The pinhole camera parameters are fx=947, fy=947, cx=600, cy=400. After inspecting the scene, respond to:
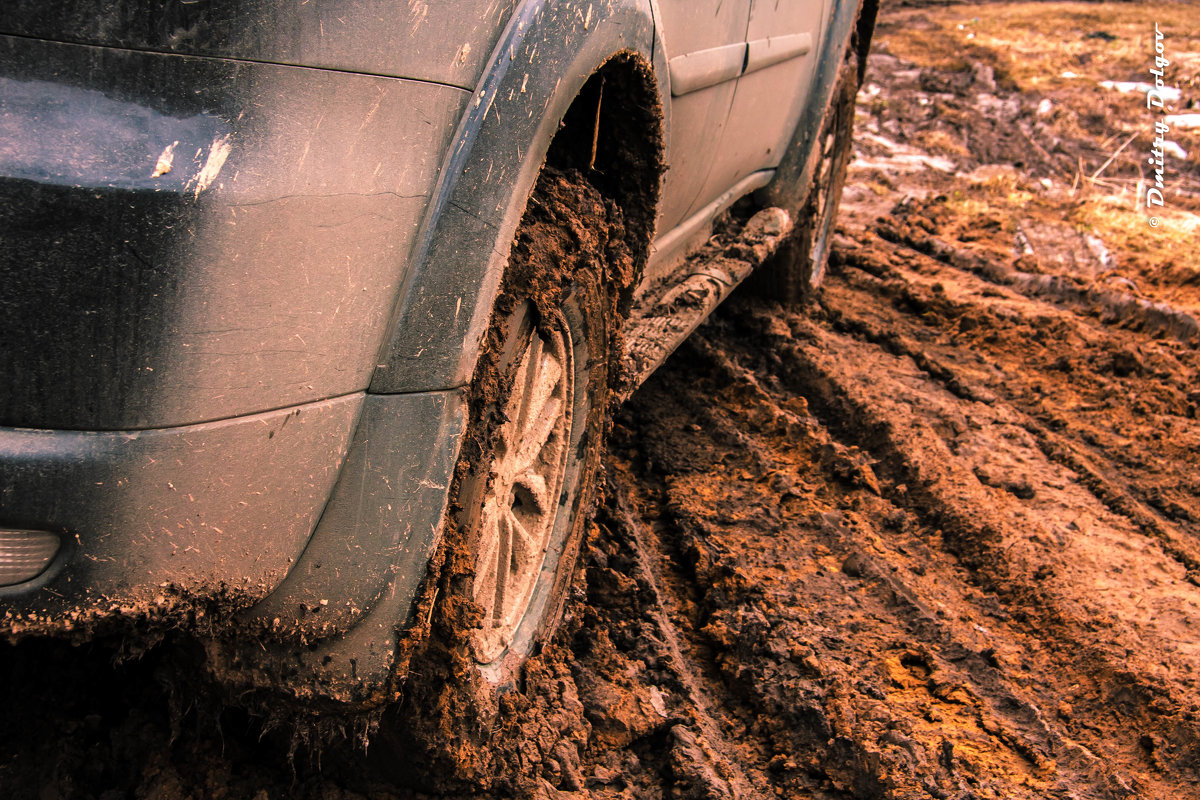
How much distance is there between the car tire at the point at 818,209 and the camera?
436 centimetres

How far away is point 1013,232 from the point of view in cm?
652

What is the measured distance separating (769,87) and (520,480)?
71.4 inches

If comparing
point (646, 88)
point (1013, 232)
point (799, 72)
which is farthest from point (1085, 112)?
point (646, 88)

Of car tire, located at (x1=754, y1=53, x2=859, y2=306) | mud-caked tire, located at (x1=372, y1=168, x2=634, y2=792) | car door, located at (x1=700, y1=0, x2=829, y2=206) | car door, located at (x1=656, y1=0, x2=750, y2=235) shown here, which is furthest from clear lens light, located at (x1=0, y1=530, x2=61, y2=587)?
car tire, located at (x1=754, y1=53, x2=859, y2=306)

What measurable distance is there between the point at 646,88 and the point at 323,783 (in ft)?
5.23

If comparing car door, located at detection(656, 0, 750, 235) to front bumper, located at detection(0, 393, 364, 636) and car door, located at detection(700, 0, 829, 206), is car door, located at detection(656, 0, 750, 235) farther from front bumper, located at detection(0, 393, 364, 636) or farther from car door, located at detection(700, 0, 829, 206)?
front bumper, located at detection(0, 393, 364, 636)

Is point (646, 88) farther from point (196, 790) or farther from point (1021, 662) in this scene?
point (1021, 662)

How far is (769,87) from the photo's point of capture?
3.19 meters

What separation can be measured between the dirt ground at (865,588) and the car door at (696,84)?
1.00 meters

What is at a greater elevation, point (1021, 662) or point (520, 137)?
point (520, 137)

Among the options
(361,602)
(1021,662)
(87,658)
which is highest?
(361,602)

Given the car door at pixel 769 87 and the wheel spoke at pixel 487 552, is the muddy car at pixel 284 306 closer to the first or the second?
the wheel spoke at pixel 487 552
